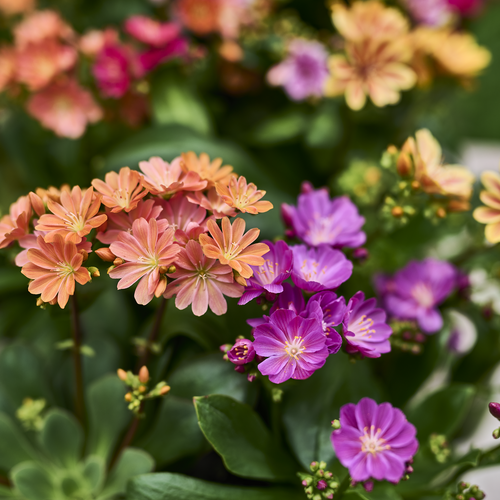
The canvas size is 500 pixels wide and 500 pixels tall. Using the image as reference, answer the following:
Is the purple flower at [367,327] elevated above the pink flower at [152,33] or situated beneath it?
situated beneath

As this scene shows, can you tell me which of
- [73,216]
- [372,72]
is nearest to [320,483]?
[73,216]

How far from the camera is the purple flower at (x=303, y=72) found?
1.06m

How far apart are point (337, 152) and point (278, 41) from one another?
0.34 m

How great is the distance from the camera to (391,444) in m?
0.49

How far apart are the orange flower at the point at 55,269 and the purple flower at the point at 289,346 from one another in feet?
0.68

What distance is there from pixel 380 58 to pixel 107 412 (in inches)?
33.0

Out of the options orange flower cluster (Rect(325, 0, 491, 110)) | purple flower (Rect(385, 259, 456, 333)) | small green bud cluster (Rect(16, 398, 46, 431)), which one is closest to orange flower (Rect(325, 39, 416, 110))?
orange flower cluster (Rect(325, 0, 491, 110))

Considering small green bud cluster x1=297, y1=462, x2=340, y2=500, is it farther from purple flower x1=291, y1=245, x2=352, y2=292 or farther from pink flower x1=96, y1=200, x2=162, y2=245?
pink flower x1=96, y1=200, x2=162, y2=245

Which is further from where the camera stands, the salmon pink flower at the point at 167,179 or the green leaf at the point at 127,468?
the green leaf at the point at 127,468

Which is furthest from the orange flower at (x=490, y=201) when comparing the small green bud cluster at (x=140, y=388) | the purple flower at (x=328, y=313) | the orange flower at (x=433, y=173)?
the small green bud cluster at (x=140, y=388)

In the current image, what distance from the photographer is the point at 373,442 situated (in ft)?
1.60

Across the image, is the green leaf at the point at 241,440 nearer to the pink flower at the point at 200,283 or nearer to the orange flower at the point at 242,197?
the pink flower at the point at 200,283

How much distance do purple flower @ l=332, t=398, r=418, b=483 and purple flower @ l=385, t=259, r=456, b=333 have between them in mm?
282

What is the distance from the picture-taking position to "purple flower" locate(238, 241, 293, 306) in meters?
0.49
